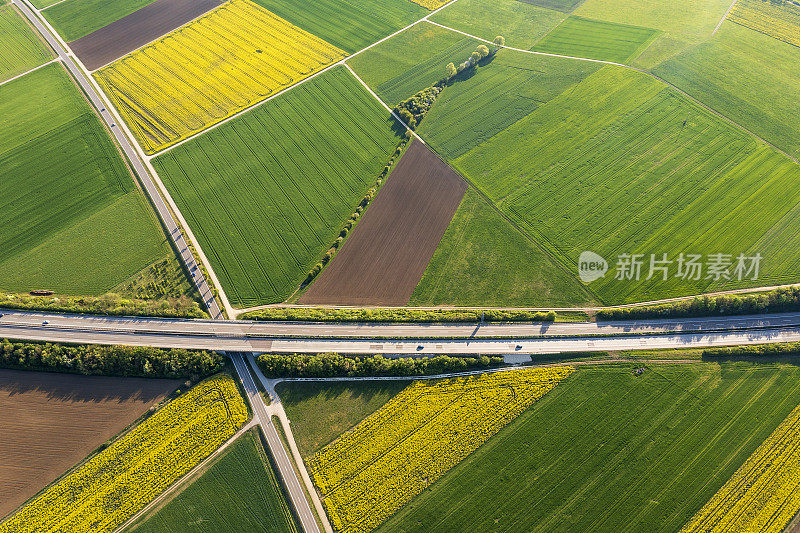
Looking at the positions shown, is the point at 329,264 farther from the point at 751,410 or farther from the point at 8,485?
the point at 751,410

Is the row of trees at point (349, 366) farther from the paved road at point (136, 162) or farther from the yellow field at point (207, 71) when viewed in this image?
the yellow field at point (207, 71)

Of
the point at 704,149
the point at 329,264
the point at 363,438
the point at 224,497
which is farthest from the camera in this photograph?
the point at 704,149

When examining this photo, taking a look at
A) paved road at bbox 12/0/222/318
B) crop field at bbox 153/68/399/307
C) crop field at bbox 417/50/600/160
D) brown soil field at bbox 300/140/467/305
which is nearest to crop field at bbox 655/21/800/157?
crop field at bbox 417/50/600/160

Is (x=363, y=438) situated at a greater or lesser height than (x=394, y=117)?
lesser

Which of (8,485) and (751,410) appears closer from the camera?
(8,485)

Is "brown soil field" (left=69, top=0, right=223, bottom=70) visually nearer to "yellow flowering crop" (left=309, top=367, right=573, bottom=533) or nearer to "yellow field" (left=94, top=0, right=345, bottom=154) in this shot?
"yellow field" (left=94, top=0, right=345, bottom=154)

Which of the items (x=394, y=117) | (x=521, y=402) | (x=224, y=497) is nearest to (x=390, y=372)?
(x=521, y=402)

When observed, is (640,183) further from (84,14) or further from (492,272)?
(84,14)
